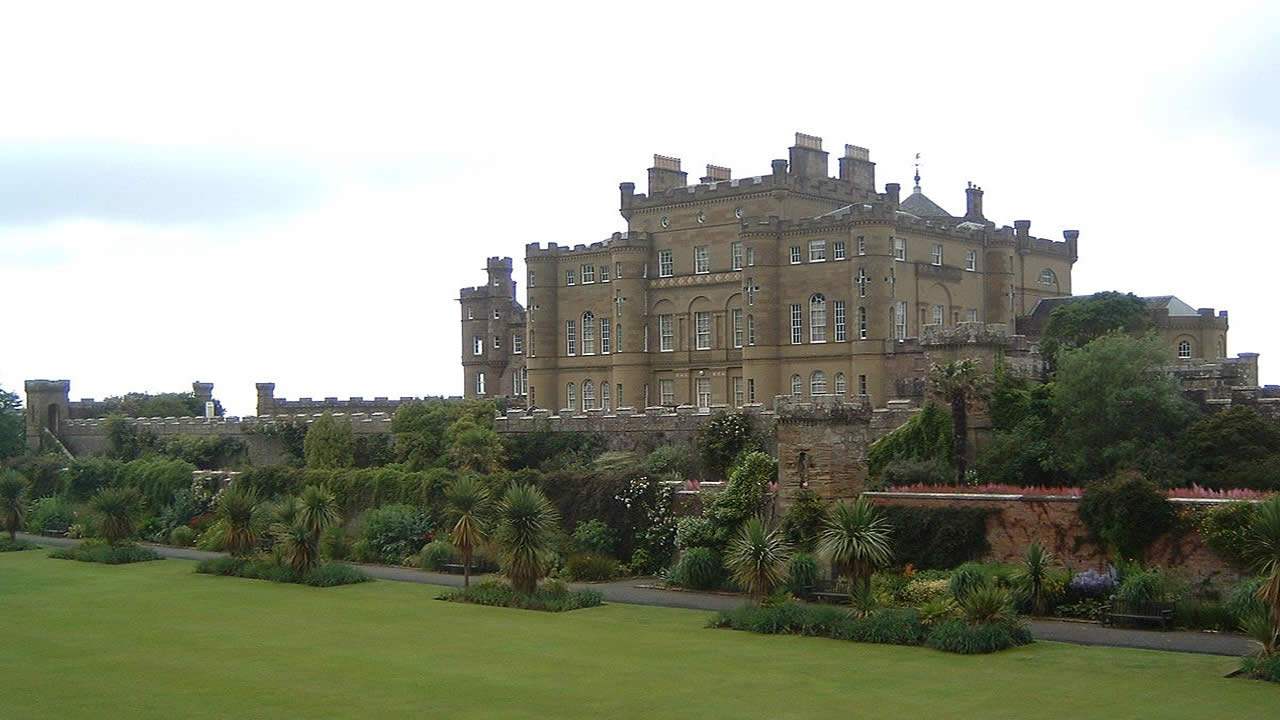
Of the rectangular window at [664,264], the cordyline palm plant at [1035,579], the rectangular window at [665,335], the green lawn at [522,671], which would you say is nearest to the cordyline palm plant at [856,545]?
the green lawn at [522,671]

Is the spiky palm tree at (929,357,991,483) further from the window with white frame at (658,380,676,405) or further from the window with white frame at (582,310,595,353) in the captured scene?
the window with white frame at (582,310,595,353)

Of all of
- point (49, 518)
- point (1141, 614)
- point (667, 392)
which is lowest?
point (1141, 614)

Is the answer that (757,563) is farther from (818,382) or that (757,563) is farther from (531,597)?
(818,382)

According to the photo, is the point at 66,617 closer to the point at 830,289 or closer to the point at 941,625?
the point at 941,625

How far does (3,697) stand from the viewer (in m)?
21.1

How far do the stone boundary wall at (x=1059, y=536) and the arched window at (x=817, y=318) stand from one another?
22.4 m

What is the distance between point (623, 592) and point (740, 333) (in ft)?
85.6

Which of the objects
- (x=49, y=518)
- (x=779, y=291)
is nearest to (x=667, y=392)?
(x=779, y=291)

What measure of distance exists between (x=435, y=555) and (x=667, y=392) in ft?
75.6

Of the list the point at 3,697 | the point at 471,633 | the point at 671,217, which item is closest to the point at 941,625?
the point at 471,633

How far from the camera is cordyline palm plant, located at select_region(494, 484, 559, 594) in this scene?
31.9 metres

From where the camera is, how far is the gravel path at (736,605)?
2466 cm

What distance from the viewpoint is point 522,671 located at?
23.4 meters

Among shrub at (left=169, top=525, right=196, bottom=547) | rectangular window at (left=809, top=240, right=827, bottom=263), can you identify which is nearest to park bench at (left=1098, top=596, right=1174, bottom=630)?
rectangular window at (left=809, top=240, right=827, bottom=263)
